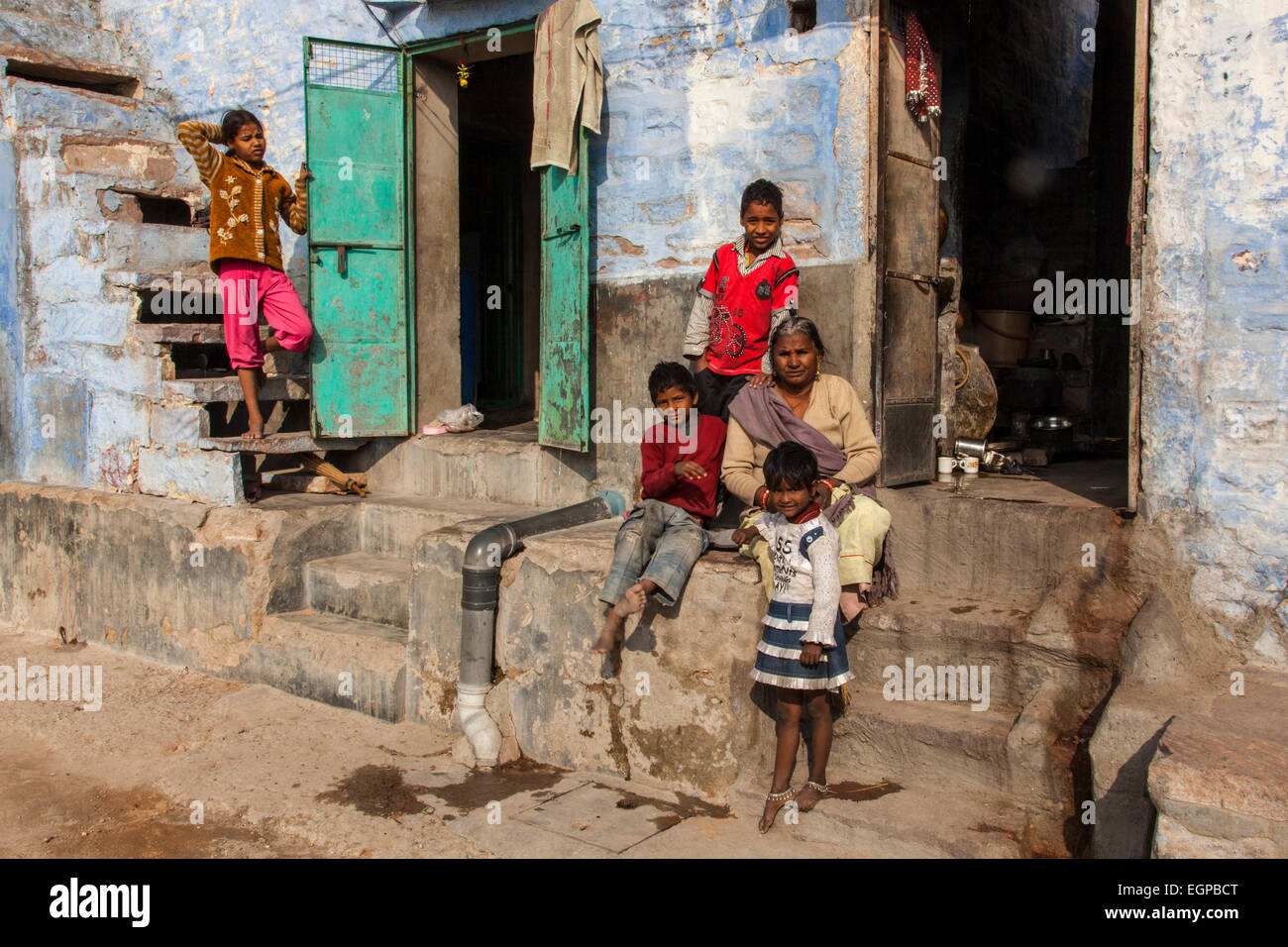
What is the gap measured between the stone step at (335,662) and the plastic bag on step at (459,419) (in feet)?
5.28

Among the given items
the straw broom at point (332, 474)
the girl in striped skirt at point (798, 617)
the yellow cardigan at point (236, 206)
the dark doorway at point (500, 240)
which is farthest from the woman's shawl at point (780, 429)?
the dark doorway at point (500, 240)

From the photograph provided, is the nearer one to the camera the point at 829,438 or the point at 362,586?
the point at 829,438

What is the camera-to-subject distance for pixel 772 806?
373 cm

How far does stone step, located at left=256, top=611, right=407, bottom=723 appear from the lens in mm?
5066

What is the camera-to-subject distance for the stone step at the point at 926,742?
3.83 metres

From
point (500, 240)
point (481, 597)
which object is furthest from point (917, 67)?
point (500, 240)

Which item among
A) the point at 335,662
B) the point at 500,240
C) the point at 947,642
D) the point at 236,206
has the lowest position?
the point at 335,662

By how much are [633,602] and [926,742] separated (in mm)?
1216

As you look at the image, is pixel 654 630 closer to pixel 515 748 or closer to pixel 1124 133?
pixel 515 748

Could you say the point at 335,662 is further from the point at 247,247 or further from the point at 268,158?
the point at 268,158

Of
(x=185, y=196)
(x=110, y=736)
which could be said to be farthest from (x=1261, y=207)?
(x=185, y=196)

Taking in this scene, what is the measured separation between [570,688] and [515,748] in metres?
0.42

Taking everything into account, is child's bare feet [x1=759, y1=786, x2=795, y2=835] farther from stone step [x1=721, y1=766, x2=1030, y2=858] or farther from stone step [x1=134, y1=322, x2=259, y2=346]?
stone step [x1=134, y1=322, x2=259, y2=346]

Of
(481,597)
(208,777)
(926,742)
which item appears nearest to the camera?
(926,742)
